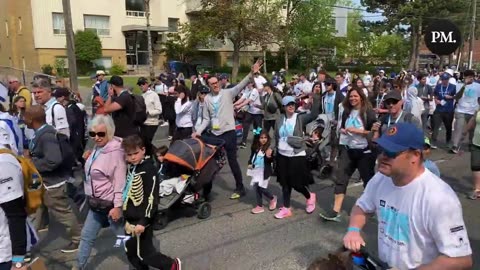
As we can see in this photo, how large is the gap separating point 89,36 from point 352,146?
36.5 meters

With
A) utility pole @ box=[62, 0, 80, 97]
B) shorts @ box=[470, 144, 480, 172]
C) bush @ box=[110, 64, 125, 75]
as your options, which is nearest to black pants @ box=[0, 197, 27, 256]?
shorts @ box=[470, 144, 480, 172]

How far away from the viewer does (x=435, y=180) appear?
2.24 metres

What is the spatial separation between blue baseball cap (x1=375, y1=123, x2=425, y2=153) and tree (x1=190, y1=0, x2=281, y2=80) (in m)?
32.8

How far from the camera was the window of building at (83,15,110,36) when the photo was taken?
40.4 meters

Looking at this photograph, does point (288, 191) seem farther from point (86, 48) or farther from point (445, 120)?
point (86, 48)

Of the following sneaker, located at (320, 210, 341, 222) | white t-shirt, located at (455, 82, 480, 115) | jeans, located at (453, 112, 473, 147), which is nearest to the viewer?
sneaker, located at (320, 210, 341, 222)

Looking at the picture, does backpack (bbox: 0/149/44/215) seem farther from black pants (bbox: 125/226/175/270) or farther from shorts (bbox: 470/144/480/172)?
shorts (bbox: 470/144/480/172)

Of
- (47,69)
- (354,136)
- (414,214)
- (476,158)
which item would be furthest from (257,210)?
(47,69)

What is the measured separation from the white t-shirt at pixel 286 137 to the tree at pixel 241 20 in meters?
29.0

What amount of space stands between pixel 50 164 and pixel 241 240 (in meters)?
2.27

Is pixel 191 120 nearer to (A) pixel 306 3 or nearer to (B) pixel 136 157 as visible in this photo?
(B) pixel 136 157

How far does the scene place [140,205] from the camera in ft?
12.6

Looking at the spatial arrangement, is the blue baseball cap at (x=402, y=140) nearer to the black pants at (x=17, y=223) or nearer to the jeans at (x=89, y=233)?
the black pants at (x=17, y=223)

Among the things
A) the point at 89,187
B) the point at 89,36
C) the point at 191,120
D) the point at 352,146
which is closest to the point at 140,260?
the point at 89,187
